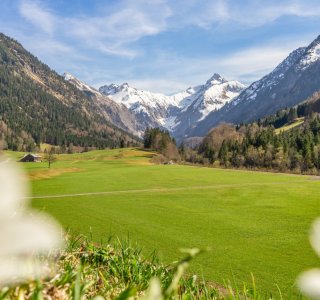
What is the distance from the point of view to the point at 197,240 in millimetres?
18516

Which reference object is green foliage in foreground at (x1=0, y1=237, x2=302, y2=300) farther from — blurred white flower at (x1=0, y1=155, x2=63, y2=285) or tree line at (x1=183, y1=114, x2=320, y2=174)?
tree line at (x1=183, y1=114, x2=320, y2=174)

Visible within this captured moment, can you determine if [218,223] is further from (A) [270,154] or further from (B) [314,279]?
(A) [270,154]

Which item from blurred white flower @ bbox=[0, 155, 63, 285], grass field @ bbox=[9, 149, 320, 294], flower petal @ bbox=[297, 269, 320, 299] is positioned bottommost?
grass field @ bbox=[9, 149, 320, 294]

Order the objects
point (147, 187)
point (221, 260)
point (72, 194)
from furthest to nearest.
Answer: point (147, 187)
point (72, 194)
point (221, 260)

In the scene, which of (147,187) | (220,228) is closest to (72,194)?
(147,187)

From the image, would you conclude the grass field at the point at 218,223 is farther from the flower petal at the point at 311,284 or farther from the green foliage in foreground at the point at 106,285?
the flower petal at the point at 311,284

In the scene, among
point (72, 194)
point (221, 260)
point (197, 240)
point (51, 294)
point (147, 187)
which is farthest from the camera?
point (147, 187)

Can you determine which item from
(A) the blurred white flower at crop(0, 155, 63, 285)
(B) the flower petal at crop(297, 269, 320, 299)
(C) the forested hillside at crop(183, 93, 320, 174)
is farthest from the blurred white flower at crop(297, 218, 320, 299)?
(C) the forested hillside at crop(183, 93, 320, 174)

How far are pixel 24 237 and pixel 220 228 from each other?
2084cm

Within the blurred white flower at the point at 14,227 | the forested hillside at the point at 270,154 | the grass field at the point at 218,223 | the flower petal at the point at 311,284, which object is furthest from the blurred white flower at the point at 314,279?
the forested hillside at the point at 270,154

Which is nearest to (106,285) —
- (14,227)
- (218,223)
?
(14,227)

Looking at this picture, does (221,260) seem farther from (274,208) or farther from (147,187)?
(147,187)

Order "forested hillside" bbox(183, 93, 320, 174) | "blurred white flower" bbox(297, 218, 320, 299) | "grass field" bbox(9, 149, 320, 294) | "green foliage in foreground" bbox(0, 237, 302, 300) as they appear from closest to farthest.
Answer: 1. "green foliage in foreground" bbox(0, 237, 302, 300)
2. "blurred white flower" bbox(297, 218, 320, 299)
3. "grass field" bbox(9, 149, 320, 294)
4. "forested hillside" bbox(183, 93, 320, 174)

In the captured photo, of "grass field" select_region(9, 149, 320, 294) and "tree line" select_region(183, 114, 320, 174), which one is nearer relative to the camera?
"grass field" select_region(9, 149, 320, 294)
